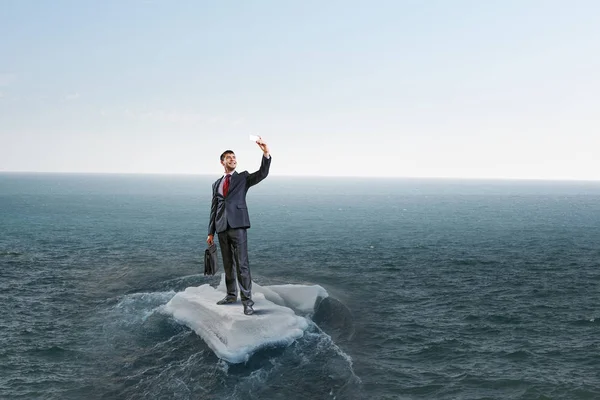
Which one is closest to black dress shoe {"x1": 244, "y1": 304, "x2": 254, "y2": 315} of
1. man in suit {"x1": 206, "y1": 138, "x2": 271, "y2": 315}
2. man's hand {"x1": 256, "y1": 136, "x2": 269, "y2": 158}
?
man in suit {"x1": 206, "y1": 138, "x2": 271, "y2": 315}

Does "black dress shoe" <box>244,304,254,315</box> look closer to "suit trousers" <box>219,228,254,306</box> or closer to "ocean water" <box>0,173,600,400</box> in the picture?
"suit trousers" <box>219,228,254,306</box>

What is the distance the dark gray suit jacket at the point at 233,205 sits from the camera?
12156 mm

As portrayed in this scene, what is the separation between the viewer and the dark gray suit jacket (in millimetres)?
12156

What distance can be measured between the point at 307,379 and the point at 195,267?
18.8m

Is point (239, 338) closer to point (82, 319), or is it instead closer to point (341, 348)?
point (341, 348)

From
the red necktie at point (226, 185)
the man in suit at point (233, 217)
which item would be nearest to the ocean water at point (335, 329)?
the man in suit at point (233, 217)

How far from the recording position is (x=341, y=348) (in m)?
14.2

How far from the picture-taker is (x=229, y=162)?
1223cm

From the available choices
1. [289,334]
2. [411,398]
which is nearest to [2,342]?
[289,334]

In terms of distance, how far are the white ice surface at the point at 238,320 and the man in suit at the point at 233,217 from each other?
0.53 m

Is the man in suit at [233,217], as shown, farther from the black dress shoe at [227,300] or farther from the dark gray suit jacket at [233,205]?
the black dress shoe at [227,300]

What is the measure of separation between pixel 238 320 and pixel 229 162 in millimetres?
4403

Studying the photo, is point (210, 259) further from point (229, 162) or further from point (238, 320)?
point (229, 162)

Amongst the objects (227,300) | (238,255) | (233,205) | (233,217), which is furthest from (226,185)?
(227,300)
